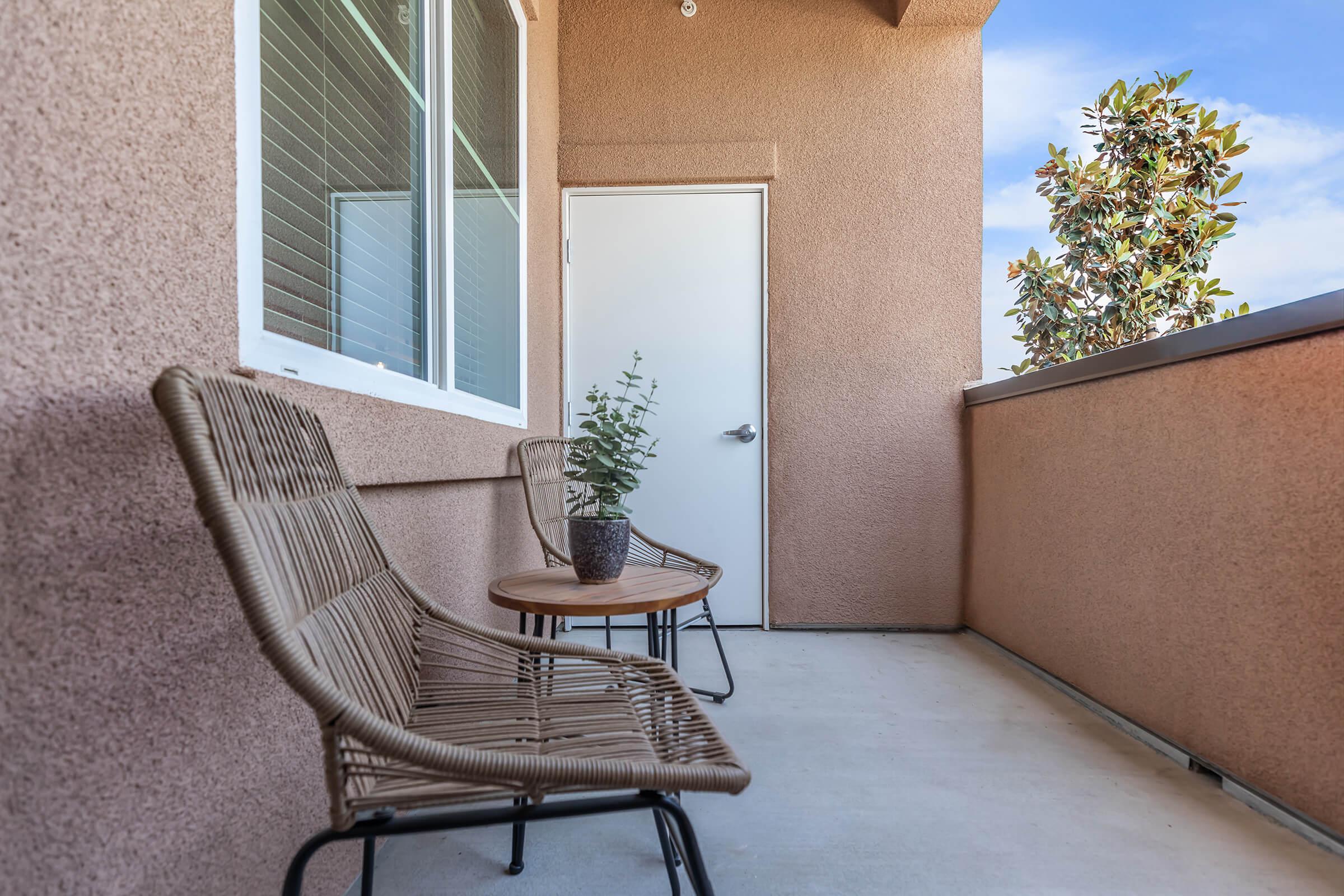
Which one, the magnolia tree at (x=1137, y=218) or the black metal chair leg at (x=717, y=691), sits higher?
the magnolia tree at (x=1137, y=218)

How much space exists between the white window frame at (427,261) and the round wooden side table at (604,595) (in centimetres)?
51

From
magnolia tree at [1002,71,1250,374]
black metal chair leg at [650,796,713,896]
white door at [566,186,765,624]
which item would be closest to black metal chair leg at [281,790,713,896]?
black metal chair leg at [650,796,713,896]

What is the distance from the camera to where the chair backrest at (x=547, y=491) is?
7.32 ft

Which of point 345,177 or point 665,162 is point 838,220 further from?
point 345,177

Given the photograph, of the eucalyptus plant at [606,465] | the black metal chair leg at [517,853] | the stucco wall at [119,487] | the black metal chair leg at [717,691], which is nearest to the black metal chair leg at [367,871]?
the stucco wall at [119,487]

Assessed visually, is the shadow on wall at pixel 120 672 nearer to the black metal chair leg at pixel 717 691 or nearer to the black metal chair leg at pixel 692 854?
the black metal chair leg at pixel 692 854

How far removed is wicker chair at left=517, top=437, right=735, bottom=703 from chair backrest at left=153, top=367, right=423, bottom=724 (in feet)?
3.63

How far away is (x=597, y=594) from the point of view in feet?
4.98

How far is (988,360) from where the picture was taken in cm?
325

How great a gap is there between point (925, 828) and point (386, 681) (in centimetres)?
125

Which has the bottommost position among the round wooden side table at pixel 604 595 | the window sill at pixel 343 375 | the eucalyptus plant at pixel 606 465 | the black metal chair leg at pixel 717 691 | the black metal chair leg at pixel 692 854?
the black metal chair leg at pixel 717 691

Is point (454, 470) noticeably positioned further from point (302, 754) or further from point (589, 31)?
point (589, 31)

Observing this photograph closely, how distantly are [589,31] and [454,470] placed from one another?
2634mm

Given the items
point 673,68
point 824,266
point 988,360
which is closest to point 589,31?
point 673,68
